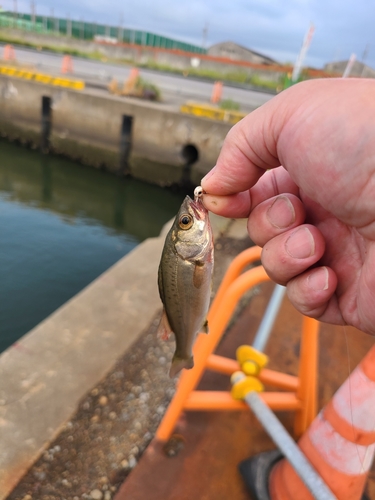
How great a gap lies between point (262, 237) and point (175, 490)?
192cm

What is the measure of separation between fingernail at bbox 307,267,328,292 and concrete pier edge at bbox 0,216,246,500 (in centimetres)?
225

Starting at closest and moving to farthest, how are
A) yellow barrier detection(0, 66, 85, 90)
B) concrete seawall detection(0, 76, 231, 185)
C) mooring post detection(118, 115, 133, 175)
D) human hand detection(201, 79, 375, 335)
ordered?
1. human hand detection(201, 79, 375, 335)
2. concrete seawall detection(0, 76, 231, 185)
3. mooring post detection(118, 115, 133, 175)
4. yellow barrier detection(0, 66, 85, 90)

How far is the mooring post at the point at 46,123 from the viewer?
42.3 ft

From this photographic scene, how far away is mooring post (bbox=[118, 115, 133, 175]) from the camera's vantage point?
39.4 feet

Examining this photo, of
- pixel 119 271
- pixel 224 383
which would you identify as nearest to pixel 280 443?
pixel 224 383

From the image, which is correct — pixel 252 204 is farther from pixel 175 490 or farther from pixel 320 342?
pixel 320 342

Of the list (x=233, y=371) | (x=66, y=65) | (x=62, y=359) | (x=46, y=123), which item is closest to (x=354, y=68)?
(x=66, y=65)

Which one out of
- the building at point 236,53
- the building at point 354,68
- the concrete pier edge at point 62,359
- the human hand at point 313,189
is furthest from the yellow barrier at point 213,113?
the building at point 236,53

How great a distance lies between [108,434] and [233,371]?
111 centimetres

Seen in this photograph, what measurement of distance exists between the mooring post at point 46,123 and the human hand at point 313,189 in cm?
1311

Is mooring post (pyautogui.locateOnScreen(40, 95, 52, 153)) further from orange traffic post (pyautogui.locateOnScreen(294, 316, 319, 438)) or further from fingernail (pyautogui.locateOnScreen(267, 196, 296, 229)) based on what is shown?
fingernail (pyautogui.locateOnScreen(267, 196, 296, 229))

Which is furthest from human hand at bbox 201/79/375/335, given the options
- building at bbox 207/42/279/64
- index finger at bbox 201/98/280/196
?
building at bbox 207/42/279/64

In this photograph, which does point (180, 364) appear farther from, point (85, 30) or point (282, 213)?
point (85, 30)

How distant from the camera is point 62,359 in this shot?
3.34 m
